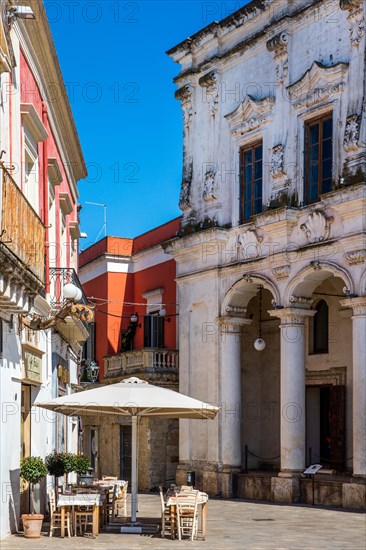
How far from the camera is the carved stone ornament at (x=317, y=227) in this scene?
20016 millimetres

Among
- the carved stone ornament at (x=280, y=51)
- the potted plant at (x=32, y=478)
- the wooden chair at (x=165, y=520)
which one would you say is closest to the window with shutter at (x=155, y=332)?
the carved stone ornament at (x=280, y=51)

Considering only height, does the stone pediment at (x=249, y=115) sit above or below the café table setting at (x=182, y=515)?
above

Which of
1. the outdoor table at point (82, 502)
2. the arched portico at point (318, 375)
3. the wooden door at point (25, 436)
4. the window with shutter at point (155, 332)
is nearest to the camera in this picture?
the outdoor table at point (82, 502)

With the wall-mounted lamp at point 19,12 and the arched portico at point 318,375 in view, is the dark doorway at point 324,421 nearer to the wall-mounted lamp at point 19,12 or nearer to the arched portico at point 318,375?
the arched portico at point 318,375

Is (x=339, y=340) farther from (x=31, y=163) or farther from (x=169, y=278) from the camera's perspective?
(x=31, y=163)

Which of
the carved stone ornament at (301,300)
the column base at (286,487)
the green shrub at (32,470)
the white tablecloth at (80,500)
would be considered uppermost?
the carved stone ornament at (301,300)

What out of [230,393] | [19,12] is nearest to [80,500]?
[19,12]

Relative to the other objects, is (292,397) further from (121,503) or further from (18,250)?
(18,250)

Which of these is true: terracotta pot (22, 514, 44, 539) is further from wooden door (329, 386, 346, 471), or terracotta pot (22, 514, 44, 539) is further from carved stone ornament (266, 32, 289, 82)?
carved stone ornament (266, 32, 289, 82)

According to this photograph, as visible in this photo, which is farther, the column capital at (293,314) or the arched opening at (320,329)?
the arched opening at (320,329)

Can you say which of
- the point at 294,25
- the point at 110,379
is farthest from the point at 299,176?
the point at 110,379

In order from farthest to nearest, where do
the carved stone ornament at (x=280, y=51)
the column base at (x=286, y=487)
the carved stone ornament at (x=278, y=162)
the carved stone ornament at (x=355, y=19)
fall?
the carved stone ornament at (x=280, y=51)
the carved stone ornament at (x=278, y=162)
the column base at (x=286, y=487)
the carved stone ornament at (x=355, y=19)

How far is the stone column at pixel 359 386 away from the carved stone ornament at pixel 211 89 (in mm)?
7514

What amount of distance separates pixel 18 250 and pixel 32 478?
3821 millimetres
